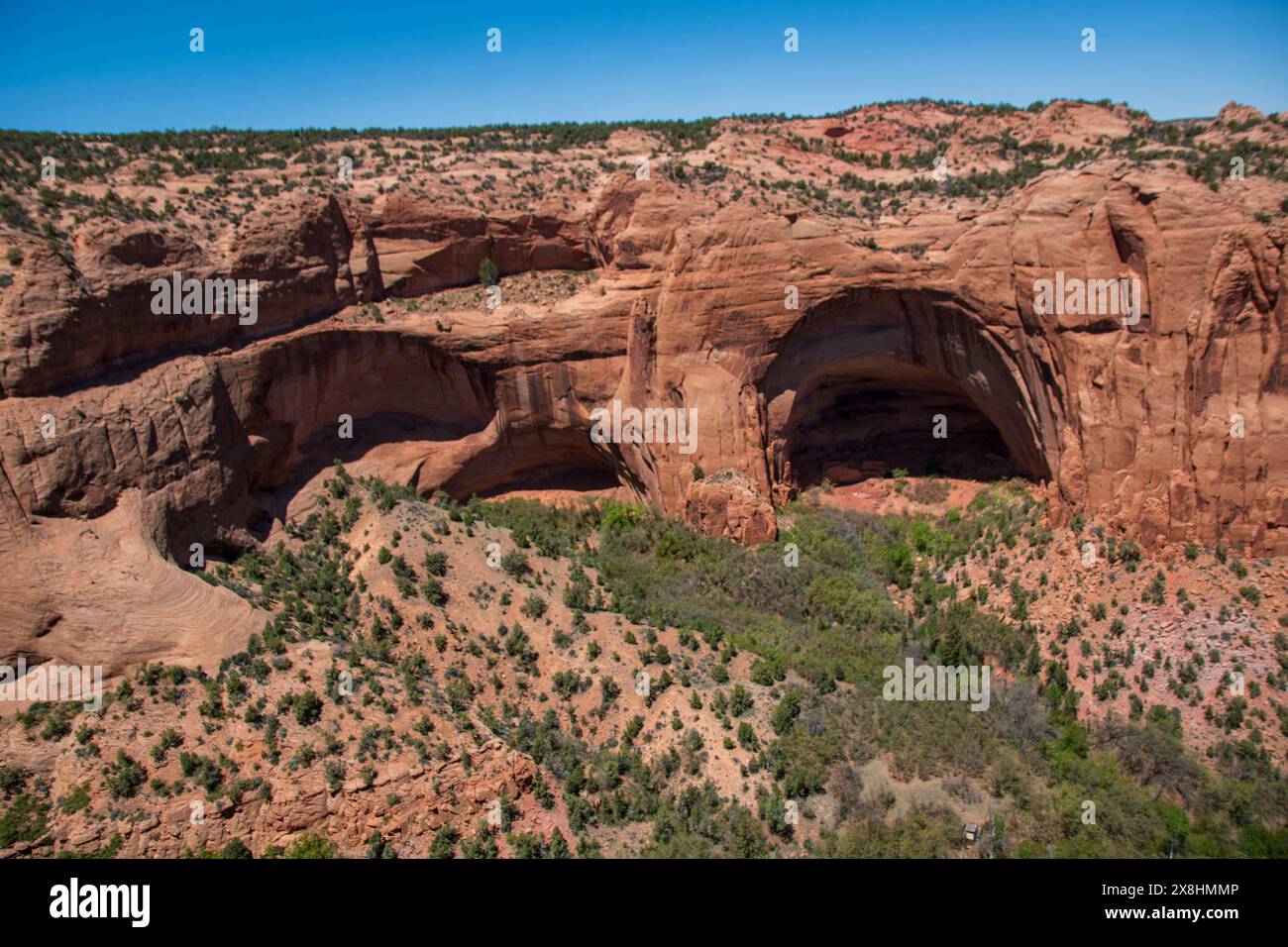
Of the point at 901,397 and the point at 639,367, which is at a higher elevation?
the point at 639,367

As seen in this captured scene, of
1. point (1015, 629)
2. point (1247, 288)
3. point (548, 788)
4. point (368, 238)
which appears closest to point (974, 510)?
point (1015, 629)

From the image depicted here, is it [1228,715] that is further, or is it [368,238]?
[368,238]

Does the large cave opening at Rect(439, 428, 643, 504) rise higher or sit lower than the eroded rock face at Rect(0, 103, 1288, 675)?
lower

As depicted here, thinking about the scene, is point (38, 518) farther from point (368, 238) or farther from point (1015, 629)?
point (1015, 629)

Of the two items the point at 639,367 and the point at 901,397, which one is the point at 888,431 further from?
the point at 639,367

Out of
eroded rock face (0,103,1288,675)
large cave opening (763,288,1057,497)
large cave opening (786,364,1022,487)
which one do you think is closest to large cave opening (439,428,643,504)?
eroded rock face (0,103,1288,675)

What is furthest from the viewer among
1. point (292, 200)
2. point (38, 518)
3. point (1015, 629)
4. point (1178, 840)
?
point (292, 200)

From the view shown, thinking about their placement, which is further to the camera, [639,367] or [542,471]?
[542,471]

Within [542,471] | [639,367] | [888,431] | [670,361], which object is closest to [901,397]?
[888,431]

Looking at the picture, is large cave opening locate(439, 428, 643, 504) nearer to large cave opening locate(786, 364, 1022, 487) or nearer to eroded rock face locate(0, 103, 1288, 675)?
eroded rock face locate(0, 103, 1288, 675)
